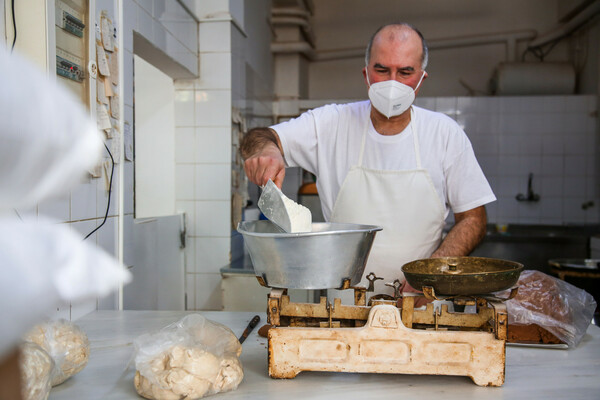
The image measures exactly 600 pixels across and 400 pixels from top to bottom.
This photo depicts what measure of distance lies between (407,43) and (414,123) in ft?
1.26

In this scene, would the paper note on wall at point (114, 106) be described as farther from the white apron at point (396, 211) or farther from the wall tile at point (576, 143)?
the wall tile at point (576, 143)

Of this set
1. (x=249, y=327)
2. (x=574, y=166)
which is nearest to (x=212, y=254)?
(x=249, y=327)

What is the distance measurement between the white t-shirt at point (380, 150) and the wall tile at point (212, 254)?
1621mm

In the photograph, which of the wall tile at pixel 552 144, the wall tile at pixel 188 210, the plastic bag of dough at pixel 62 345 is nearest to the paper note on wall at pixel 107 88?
the plastic bag of dough at pixel 62 345

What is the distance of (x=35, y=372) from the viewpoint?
38.0 inches

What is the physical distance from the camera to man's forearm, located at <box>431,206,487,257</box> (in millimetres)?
1958

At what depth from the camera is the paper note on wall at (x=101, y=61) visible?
2.14 meters

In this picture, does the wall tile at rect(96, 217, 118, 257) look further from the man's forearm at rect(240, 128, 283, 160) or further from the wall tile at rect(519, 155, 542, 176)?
the wall tile at rect(519, 155, 542, 176)

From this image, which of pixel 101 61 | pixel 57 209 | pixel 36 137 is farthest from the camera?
pixel 101 61

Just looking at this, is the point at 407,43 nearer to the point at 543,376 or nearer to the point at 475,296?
the point at 475,296

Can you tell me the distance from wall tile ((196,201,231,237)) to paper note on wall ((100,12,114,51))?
1689mm

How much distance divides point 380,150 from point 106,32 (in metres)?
1.36

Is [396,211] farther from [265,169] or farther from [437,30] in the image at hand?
[437,30]

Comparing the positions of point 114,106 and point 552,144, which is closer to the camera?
point 114,106
